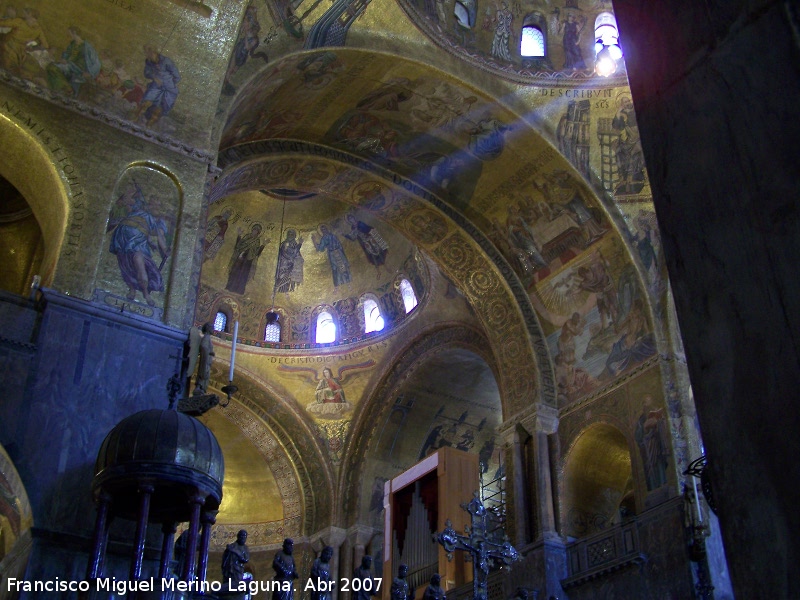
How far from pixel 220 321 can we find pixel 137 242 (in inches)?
416

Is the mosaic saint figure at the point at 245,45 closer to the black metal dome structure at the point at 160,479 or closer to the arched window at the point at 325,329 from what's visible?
the black metal dome structure at the point at 160,479

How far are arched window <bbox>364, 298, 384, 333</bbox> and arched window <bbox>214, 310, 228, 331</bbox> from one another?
10.8 feet

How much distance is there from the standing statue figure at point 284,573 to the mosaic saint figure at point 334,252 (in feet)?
40.2

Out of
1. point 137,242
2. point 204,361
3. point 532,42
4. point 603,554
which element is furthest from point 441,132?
point 603,554

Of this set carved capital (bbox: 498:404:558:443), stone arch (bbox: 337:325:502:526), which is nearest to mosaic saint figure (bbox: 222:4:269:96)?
carved capital (bbox: 498:404:558:443)

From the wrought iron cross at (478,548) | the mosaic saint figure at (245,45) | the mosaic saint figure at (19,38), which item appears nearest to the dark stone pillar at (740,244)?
the wrought iron cross at (478,548)

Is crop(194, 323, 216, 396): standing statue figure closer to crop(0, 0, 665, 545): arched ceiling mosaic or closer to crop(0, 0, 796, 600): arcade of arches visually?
crop(0, 0, 796, 600): arcade of arches

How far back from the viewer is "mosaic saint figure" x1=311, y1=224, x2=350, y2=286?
66.9 feet

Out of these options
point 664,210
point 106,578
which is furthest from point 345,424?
point 664,210

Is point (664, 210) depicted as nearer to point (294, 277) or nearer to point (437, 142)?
point (437, 142)

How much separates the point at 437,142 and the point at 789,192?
45.3ft

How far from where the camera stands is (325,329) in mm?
20641

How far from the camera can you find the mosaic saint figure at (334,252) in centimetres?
2041

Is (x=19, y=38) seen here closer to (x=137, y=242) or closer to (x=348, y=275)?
(x=137, y=242)
